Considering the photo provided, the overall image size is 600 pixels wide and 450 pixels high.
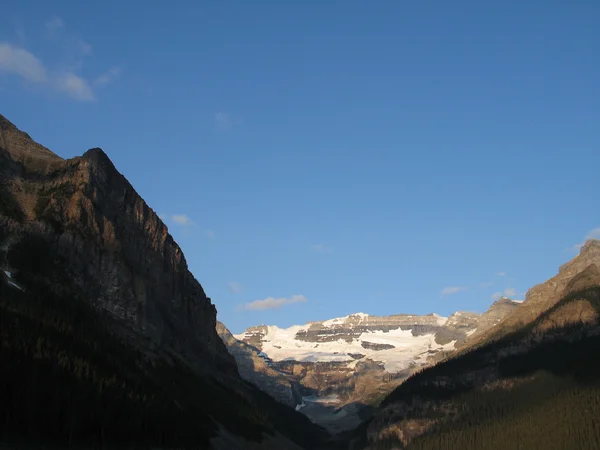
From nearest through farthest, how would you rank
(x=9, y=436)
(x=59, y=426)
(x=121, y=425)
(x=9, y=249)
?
1. (x=9, y=436)
2. (x=59, y=426)
3. (x=121, y=425)
4. (x=9, y=249)

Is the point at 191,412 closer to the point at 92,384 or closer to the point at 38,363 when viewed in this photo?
the point at 92,384

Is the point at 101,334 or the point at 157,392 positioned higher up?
the point at 101,334

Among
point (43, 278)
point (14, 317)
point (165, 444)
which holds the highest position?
point (43, 278)

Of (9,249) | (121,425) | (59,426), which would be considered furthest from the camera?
(9,249)

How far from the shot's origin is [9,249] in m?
188

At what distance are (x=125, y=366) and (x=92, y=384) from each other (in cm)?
3728

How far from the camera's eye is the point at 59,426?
407ft

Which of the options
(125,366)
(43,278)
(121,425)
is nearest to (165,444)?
(121,425)

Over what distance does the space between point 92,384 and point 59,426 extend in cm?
1612

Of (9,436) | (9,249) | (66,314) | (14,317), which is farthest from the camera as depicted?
(9,249)

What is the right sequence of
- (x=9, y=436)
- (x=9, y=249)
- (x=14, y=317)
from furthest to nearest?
1. (x=9, y=249)
2. (x=14, y=317)
3. (x=9, y=436)

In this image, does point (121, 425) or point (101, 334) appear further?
point (101, 334)

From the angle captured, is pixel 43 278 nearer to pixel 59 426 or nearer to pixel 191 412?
pixel 191 412

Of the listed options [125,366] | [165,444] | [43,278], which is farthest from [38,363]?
[43,278]
